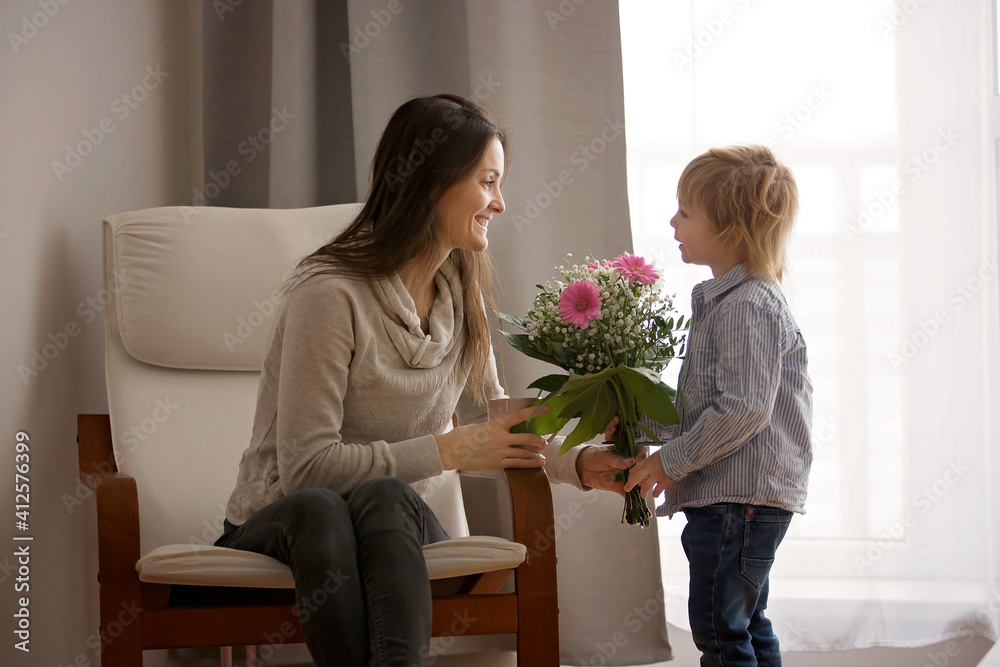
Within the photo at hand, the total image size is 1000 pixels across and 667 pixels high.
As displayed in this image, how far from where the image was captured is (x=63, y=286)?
1724 millimetres

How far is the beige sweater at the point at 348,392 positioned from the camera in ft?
4.03

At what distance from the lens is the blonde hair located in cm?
136

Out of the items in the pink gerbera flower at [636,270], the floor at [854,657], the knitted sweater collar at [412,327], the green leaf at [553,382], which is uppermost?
the pink gerbera flower at [636,270]

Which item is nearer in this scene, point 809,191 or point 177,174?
point 809,191

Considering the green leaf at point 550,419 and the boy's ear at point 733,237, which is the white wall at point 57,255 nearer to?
the green leaf at point 550,419

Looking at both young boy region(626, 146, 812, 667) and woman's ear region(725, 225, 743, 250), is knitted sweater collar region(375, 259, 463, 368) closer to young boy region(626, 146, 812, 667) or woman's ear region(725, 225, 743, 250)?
young boy region(626, 146, 812, 667)

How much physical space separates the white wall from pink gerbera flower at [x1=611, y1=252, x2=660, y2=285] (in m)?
1.11

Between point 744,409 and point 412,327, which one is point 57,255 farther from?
point 744,409

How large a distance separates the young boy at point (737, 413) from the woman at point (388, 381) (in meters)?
0.14

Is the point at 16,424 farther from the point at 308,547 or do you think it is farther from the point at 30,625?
the point at 308,547

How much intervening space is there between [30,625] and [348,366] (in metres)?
0.86

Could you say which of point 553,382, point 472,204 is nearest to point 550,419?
point 553,382

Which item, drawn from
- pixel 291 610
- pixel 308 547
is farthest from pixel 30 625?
pixel 308 547

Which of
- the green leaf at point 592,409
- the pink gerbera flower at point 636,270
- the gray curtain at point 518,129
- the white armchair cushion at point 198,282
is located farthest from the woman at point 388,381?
the gray curtain at point 518,129
